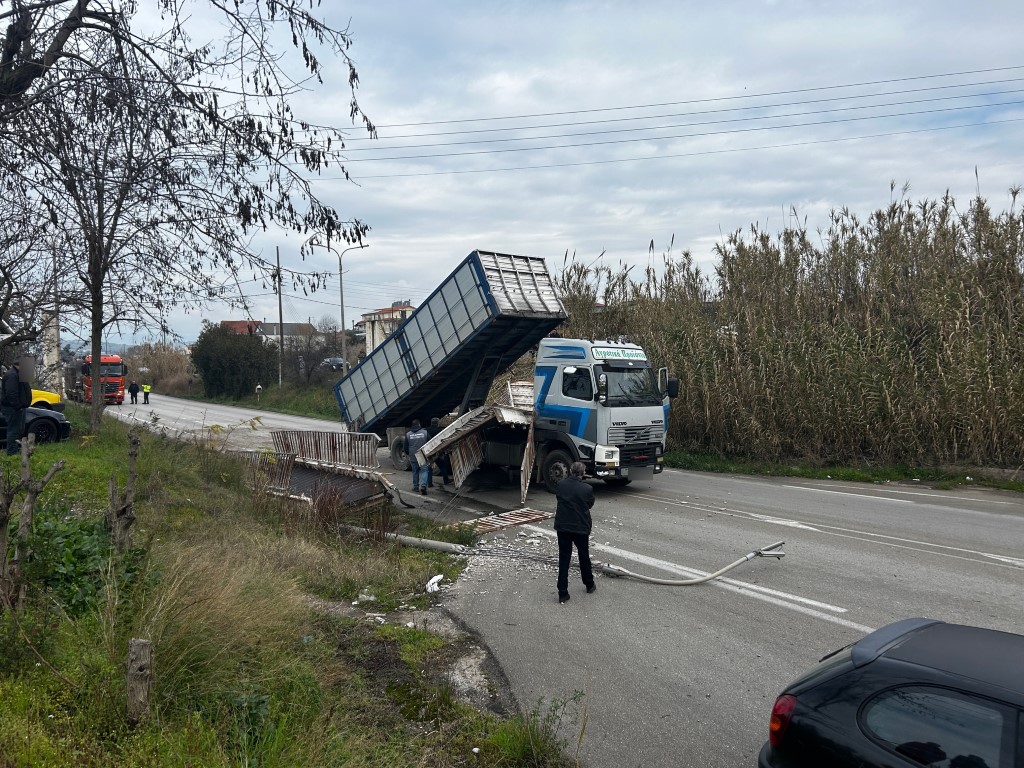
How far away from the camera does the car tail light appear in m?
3.17

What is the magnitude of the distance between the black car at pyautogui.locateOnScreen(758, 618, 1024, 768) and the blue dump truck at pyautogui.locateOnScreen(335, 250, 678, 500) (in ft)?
30.4

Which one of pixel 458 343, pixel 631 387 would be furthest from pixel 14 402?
pixel 631 387

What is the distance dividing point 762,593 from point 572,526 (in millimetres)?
2008

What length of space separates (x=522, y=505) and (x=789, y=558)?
4.93 metres

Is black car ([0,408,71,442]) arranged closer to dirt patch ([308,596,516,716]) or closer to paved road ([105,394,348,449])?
paved road ([105,394,348,449])

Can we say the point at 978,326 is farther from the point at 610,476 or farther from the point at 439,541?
the point at 439,541

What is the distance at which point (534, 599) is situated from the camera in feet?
24.0

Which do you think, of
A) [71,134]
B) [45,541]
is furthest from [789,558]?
[71,134]

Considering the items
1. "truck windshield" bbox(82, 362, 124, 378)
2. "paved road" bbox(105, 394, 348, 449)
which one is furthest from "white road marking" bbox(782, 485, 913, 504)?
"truck windshield" bbox(82, 362, 124, 378)

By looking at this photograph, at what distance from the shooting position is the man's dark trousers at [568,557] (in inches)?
282

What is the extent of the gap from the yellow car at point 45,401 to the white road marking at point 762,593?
16.0 m

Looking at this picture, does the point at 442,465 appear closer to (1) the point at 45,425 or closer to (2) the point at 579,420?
(2) the point at 579,420

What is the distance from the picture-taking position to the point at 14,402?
13047 mm

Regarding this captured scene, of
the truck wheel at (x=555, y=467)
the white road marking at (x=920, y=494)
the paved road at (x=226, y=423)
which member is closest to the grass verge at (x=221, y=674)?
the truck wheel at (x=555, y=467)
